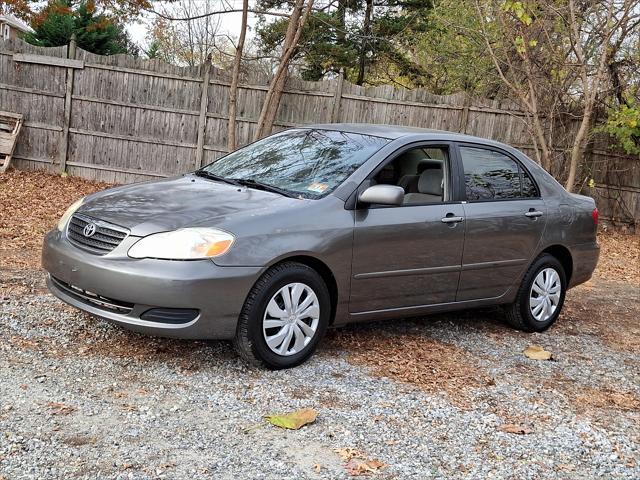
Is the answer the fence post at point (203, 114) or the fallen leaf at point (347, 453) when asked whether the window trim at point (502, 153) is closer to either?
the fallen leaf at point (347, 453)

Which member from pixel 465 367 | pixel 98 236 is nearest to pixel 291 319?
pixel 98 236

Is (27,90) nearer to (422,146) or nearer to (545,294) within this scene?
(422,146)

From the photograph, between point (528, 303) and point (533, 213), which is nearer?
point (533, 213)

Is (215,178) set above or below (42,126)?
above

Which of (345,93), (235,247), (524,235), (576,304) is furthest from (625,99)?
(235,247)

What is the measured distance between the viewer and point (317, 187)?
4.95 meters

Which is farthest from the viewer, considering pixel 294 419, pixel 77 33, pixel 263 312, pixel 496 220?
pixel 77 33

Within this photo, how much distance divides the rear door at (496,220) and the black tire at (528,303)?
6.1 inches

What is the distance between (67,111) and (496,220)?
1016 cm

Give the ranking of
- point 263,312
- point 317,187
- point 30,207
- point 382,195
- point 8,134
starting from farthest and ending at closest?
1. point 8,134
2. point 30,207
3. point 317,187
4. point 382,195
5. point 263,312

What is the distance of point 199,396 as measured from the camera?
4078mm

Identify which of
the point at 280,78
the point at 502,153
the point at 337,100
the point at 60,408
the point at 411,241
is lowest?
the point at 60,408

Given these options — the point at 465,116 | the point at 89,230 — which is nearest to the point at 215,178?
the point at 89,230

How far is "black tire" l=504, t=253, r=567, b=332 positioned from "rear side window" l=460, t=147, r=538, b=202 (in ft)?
1.99
